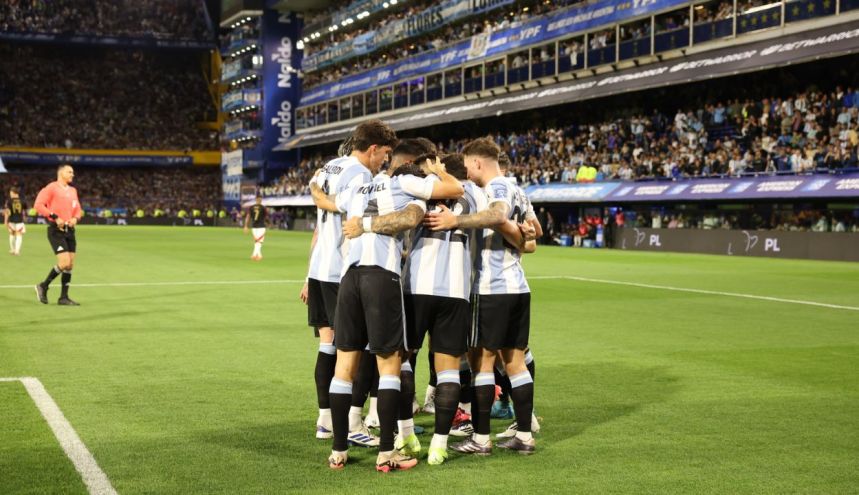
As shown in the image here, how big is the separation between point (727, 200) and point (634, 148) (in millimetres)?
9482

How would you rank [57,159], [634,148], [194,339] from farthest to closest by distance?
[57,159], [634,148], [194,339]

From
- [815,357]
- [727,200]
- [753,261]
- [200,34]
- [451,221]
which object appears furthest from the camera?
[200,34]

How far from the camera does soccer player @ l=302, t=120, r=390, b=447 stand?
7.34 metres

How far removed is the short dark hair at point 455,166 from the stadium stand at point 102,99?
101m

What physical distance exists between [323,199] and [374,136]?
688 mm

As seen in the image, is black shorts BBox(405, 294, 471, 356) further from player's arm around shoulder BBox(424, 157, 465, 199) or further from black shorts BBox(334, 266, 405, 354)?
player's arm around shoulder BBox(424, 157, 465, 199)

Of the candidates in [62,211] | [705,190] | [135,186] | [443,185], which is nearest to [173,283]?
[62,211]

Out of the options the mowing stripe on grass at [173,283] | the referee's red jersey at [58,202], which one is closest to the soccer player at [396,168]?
the referee's red jersey at [58,202]

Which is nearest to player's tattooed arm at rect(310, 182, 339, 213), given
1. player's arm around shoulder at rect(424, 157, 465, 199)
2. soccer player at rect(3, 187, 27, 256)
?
player's arm around shoulder at rect(424, 157, 465, 199)

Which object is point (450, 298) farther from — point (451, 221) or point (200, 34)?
point (200, 34)

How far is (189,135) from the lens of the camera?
4267 inches

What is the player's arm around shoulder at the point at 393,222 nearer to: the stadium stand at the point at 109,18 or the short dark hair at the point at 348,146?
the short dark hair at the point at 348,146

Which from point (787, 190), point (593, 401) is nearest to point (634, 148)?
point (787, 190)

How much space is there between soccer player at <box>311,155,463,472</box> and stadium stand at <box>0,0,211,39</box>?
103 meters
